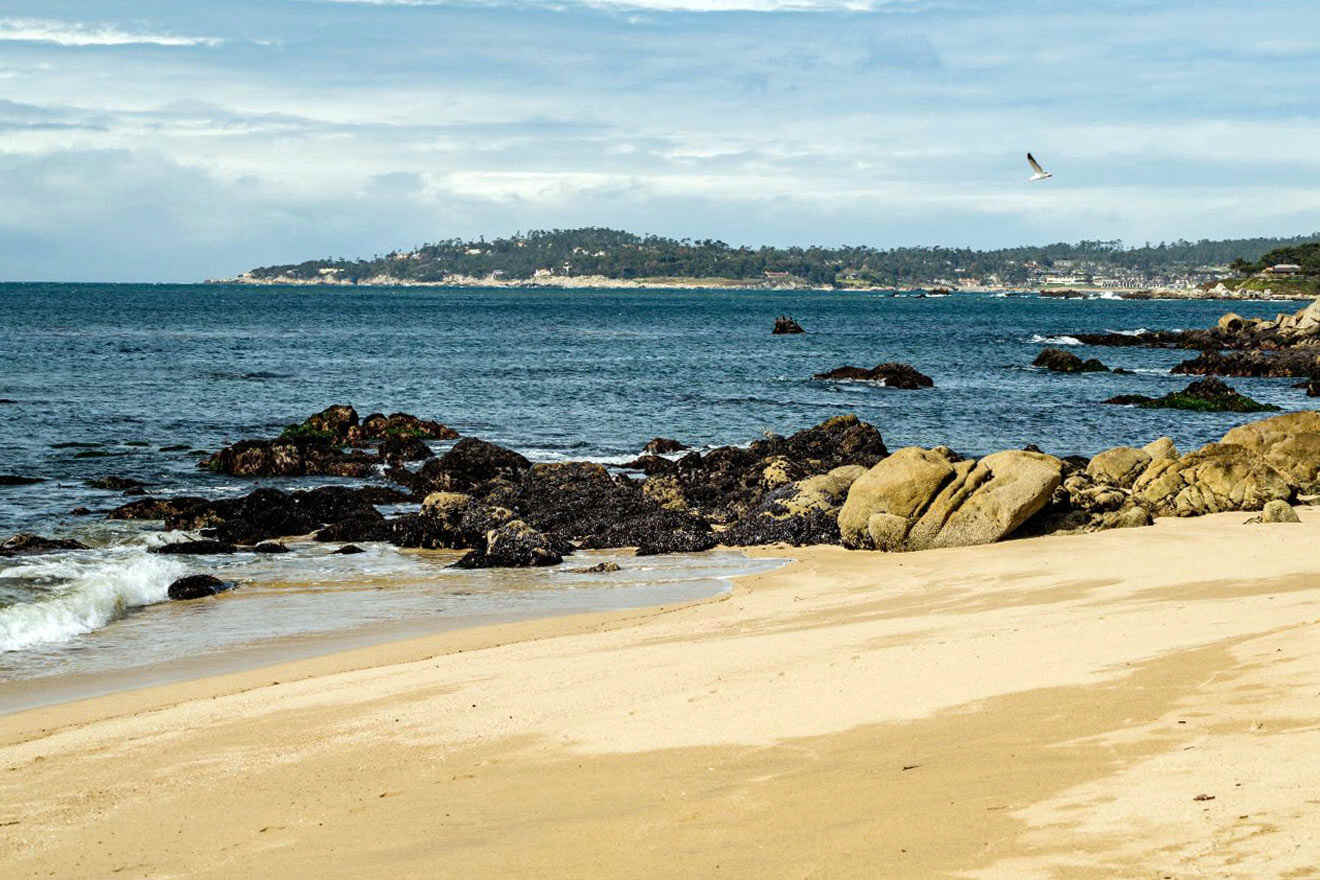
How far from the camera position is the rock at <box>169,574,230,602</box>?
16500 mm

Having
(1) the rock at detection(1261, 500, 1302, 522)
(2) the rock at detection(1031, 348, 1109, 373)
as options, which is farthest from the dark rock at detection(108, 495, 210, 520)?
(2) the rock at detection(1031, 348, 1109, 373)

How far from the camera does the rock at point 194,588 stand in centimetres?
1650

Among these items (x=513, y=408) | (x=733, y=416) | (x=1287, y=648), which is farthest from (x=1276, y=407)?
(x=1287, y=648)

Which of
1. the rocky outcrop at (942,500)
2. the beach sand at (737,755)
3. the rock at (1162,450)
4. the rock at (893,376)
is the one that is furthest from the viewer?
the rock at (893,376)

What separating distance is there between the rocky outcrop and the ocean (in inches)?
80.2

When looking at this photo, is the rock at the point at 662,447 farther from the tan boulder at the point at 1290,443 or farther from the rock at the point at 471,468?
the tan boulder at the point at 1290,443

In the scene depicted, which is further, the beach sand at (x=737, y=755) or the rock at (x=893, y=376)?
the rock at (x=893, y=376)

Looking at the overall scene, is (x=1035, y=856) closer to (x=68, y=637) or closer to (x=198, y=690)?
(x=198, y=690)

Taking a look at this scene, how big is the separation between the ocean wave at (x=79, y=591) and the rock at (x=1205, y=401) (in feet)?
120

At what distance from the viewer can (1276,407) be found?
143 ft

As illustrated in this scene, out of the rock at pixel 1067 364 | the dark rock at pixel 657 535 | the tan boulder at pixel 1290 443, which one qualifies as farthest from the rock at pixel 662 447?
the rock at pixel 1067 364

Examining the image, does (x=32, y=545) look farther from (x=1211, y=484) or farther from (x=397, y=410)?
(x=397, y=410)

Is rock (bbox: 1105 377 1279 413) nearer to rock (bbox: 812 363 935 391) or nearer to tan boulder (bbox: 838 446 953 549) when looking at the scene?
rock (bbox: 812 363 935 391)

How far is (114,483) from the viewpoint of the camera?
25672 mm
